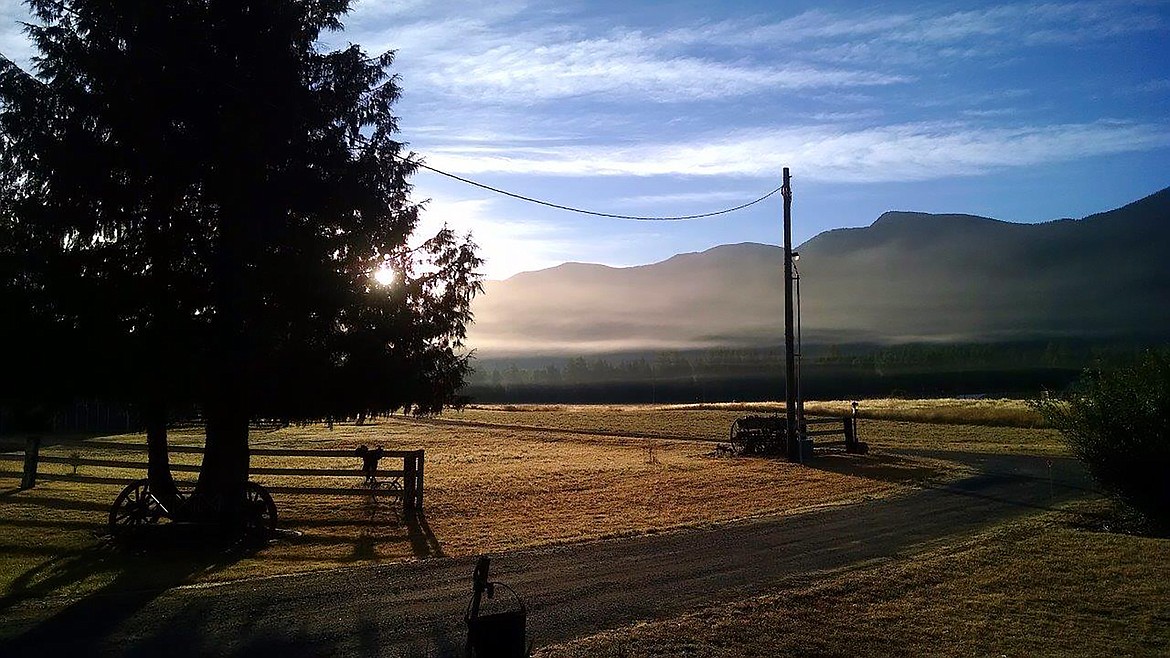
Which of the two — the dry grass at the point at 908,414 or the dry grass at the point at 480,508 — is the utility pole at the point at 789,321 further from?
the dry grass at the point at 908,414

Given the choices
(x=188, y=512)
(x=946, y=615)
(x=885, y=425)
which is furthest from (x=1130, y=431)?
(x=885, y=425)

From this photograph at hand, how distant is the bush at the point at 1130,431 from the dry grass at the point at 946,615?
401 cm

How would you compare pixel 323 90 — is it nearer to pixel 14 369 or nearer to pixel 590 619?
pixel 14 369

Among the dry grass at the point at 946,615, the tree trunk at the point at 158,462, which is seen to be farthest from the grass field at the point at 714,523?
the tree trunk at the point at 158,462

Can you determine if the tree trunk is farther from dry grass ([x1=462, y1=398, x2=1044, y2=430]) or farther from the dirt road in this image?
dry grass ([x1=462, y1=398, x2=1044, y2=430])

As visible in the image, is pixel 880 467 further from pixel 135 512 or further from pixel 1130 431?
pixel 135 512

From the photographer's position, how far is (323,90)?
16984 mm

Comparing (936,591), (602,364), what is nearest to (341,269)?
(936,591)

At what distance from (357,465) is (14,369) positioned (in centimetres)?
2154

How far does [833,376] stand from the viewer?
12962 cm

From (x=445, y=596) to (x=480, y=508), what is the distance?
30.0 feet

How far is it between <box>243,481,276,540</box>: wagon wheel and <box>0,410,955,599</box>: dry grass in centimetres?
43

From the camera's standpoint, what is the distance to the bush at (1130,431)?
57.0ft

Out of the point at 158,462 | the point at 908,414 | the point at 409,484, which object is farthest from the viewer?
the point at 908,414
